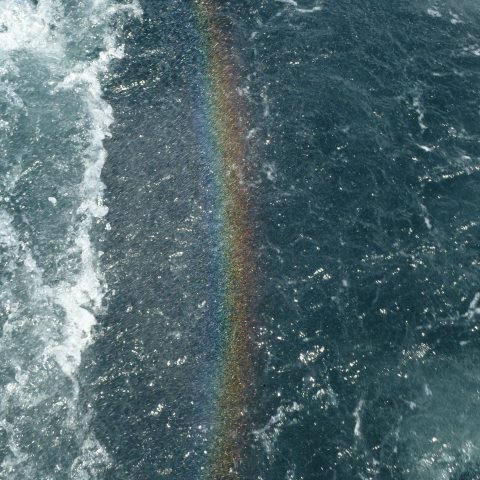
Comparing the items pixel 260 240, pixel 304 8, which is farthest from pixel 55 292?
pixel 304 8

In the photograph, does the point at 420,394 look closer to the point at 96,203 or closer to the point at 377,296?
the point at 377,296

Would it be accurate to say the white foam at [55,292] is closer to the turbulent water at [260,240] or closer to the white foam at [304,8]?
the turbulent water at [260,240]

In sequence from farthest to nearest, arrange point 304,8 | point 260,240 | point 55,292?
point 304,8, point 260,240, point 55,292

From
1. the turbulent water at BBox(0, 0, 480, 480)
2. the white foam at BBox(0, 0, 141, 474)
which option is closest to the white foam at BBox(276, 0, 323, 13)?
the turbulent water at BBox(0, 0, 480, 480)

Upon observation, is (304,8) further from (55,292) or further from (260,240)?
(55,292)

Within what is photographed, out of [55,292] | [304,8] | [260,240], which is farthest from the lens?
[304,8]

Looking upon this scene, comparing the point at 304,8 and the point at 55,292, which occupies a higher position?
the point at 304,8

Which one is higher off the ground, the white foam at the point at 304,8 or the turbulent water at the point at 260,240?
the white foam at the point at 304,8

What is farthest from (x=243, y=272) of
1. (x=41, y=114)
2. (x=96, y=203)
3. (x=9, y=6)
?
(x=9, y=6)

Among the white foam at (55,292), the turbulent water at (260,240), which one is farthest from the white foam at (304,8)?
the white foam at (55,292)
